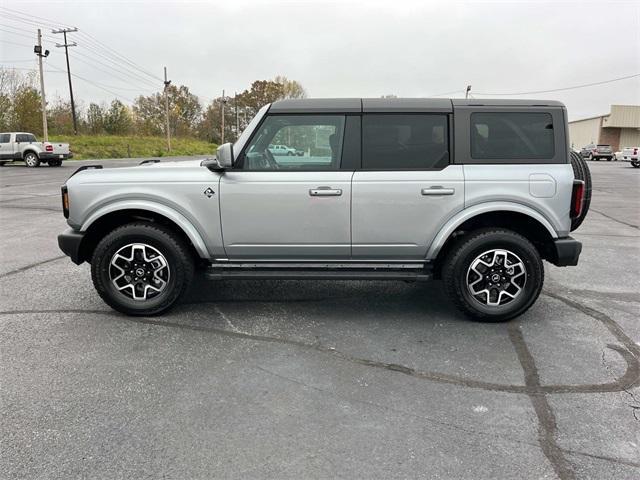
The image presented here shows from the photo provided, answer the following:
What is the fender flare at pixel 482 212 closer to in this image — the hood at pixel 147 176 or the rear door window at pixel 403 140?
the rear door window at pixel 403 140

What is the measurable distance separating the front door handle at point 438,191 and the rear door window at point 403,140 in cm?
26

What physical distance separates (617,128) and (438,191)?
2466 inches

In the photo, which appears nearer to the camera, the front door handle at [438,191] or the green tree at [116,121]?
the front door handle at [438,191]

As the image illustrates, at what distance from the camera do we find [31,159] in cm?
2653

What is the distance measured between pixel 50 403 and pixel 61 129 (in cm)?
5370

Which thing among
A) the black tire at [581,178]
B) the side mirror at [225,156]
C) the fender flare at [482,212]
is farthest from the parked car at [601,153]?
the side mirror at [225,156]

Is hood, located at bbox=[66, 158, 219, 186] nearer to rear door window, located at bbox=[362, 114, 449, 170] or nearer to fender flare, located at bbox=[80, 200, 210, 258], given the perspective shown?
fender flare, located at bbox=[80, 200, 210, 258]

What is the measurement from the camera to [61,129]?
48.9m

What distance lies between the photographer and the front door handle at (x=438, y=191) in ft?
13.4

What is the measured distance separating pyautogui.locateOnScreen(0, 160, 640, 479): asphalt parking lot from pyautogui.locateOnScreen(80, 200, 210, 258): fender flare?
759mm

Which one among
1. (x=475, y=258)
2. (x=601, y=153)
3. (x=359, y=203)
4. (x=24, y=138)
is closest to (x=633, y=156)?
(x=601, y=153)

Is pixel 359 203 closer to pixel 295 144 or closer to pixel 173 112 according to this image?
pixel 295 144

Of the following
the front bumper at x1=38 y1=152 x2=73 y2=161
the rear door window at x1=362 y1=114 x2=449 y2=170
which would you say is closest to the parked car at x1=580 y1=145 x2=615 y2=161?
the front bumper at x1=38 y1=152 x2=73 y2=161

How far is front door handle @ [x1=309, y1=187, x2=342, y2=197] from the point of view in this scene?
13.4 ft
